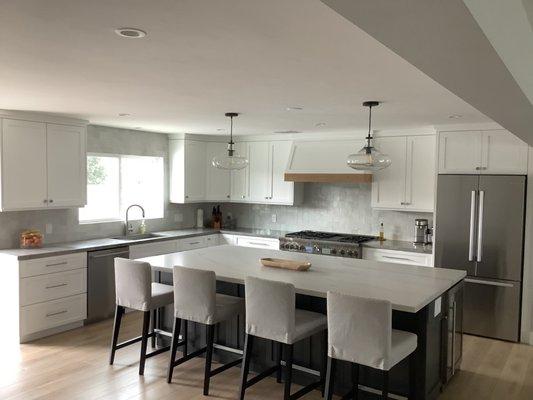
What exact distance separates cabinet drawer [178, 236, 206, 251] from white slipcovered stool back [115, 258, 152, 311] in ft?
8.01

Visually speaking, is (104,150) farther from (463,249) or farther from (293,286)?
(463,249)

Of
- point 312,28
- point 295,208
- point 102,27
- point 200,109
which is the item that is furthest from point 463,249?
point 102,27

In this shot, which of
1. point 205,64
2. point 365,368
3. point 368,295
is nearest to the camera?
point 205,64

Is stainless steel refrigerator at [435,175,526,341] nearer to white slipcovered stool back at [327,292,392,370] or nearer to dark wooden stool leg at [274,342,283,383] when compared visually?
dark wooden stool leg at [274,342,283,383]

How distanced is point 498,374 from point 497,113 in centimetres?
279

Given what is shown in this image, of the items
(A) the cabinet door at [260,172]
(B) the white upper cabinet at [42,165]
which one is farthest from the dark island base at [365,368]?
(A) the cabinet door at [260,172]

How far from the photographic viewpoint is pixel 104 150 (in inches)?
236

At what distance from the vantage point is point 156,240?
19.5 feet

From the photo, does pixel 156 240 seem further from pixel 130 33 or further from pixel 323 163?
pixel 130 33

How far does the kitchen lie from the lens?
3268 millimetres

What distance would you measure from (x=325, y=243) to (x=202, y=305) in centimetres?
273

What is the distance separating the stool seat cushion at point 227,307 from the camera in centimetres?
360

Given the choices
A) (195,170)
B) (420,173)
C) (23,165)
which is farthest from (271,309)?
(195,170)

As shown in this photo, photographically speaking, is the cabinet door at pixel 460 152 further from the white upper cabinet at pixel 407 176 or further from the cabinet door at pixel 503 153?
the white upper cabinet at pixel 407 176
